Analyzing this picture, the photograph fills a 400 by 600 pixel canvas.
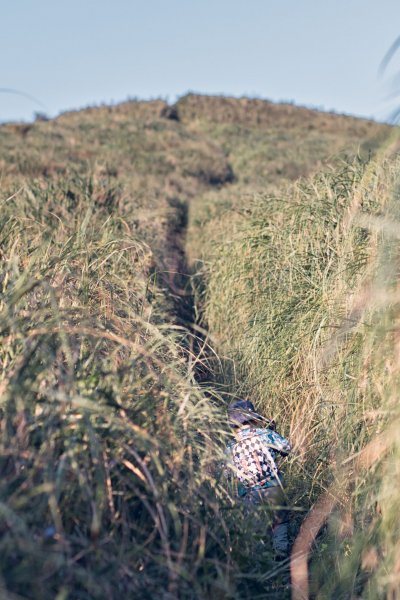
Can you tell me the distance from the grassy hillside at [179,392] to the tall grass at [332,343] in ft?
0.06

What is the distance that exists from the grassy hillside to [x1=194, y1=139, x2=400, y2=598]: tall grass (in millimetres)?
17

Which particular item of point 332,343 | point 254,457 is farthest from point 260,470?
point 332,343

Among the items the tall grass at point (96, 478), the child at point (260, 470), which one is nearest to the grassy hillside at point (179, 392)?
the tall grass at point (96, 478)

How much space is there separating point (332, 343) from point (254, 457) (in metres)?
0.61

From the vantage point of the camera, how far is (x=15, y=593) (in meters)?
2.08

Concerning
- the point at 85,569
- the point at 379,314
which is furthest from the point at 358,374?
the point at 85,569

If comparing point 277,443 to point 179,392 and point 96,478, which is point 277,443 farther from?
point 96,478

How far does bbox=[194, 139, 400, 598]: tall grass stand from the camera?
2863 millimetres

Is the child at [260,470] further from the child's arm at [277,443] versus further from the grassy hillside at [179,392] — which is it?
the grassy hillside at [179,392]

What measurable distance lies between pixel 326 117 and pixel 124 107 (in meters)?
10.8

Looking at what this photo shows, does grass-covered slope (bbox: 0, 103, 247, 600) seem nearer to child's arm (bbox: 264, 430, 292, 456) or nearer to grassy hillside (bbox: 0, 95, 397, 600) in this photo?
grassy hillside (bbox: 0, 95, 397, 600)

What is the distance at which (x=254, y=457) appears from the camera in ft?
11.8

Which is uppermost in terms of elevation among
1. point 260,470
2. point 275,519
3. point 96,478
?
point 96,478

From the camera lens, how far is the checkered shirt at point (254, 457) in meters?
3.51
